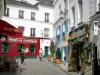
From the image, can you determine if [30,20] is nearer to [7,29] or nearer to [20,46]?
[20,46]

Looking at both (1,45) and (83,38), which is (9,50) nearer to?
(1,45)

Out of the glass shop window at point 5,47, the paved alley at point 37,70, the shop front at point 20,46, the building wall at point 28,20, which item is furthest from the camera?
the building wall at point 28,20

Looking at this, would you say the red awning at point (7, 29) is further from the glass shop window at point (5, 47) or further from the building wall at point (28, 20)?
the building wall at point (28, 20)

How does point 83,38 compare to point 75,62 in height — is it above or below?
above

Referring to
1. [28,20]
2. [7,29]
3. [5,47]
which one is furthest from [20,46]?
[7,29]

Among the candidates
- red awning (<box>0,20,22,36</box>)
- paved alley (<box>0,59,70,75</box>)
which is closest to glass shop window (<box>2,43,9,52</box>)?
paved alley (<box>0,59,70,75</box>)

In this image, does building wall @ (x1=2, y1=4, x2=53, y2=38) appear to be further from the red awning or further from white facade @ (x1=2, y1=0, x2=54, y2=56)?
the red awning

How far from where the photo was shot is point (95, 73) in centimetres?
1309

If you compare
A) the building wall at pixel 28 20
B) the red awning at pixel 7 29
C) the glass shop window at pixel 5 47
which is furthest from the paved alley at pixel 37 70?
the building wall at pixel 28 20

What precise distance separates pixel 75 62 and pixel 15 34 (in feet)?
18.7

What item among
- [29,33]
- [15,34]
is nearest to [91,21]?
[15,34]

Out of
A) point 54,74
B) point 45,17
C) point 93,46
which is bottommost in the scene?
point 54,74

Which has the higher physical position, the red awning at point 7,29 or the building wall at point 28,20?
the building wall at point 28,20

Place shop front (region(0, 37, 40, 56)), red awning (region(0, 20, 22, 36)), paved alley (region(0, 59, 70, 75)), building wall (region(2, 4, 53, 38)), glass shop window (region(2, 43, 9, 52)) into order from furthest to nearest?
building wall (region(2, 4, 53, 38)) < shop front (region(0, 37, 40, 56)) < glass shop window (region(2, 43, 9, 52)) < paved alley (region(0, 59, 70, 75)) < red awning (region(0, 20, 22, 36))
